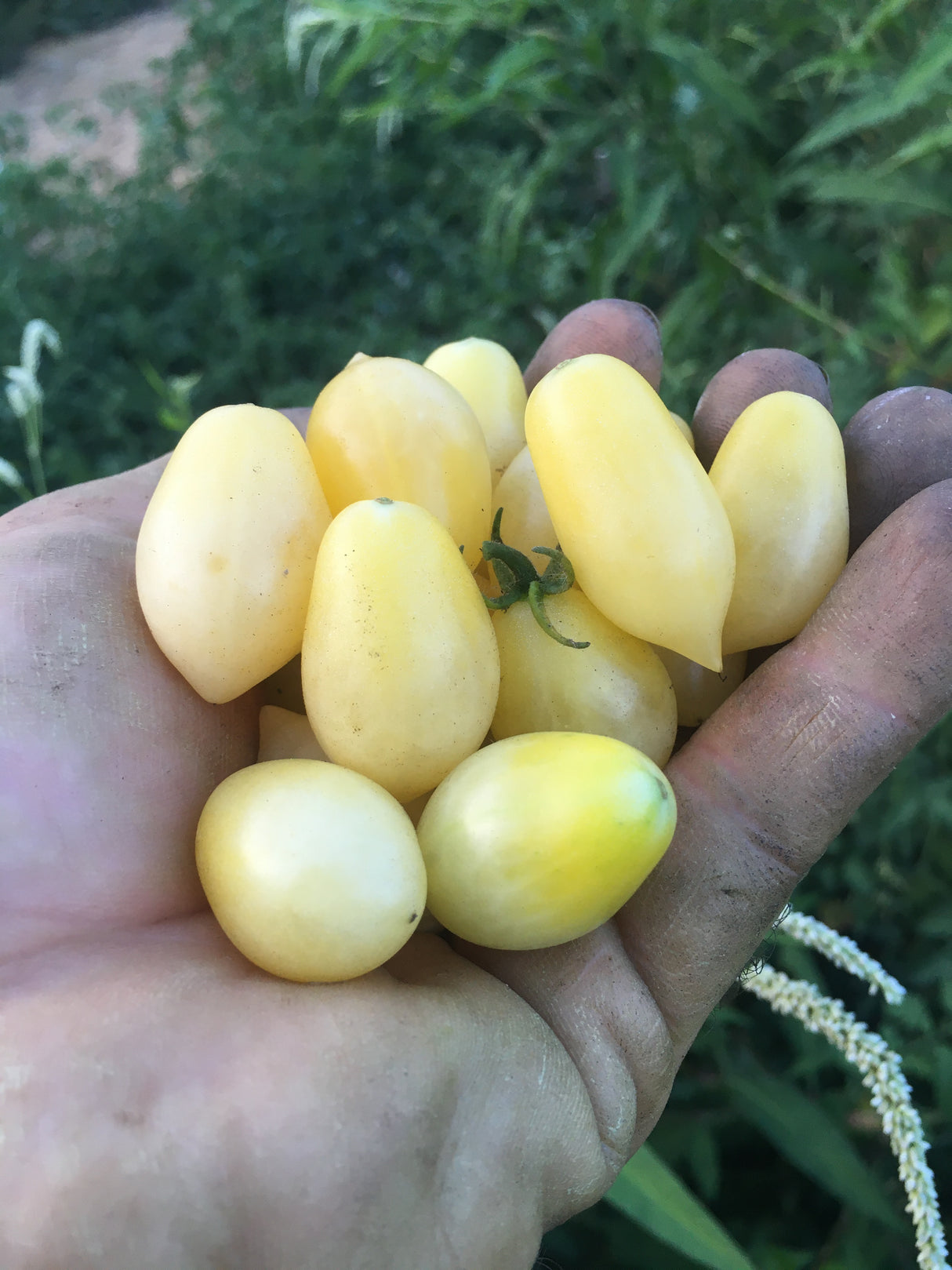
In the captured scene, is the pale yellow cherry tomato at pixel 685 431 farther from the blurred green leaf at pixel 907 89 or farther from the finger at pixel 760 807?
the blurred green leaf at pixel 907 89

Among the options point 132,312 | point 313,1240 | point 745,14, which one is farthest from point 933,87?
point 132,312

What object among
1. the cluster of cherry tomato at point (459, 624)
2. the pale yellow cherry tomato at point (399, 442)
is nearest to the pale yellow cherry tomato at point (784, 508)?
the cluster of cherry tomato at point (459, 624)

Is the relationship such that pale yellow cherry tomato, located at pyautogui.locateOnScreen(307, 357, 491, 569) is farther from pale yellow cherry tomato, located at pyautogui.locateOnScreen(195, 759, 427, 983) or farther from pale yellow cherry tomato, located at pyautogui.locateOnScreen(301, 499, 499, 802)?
pale yellow cherry tomato, located at pyautogui.locateOnScreen(195, 759, 427, 983)

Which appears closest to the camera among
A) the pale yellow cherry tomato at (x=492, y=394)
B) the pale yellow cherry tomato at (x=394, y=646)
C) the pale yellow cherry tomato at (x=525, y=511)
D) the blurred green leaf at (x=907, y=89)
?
the pale yellow cherry tomato at (x=394, y=646)

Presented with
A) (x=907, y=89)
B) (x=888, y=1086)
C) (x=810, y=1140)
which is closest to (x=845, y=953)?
(x=888, y=1086)

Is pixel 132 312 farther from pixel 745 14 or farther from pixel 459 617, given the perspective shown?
pixel 459 617

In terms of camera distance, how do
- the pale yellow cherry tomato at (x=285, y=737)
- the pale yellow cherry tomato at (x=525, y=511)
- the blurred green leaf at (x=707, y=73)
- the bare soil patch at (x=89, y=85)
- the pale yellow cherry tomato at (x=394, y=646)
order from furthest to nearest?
the bare soil patch at (x=89, y=85) → the blurred green leaf at (x=707, y=73) → the pale yellow cherry tomato at (x=525, y=511) → the pale yellow cherry tomato at (x=285, y=737) → the pale yellow cherry tomato at (x=394, y=646)

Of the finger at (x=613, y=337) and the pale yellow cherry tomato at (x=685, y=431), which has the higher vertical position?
the finger at (x=613, y=337)
